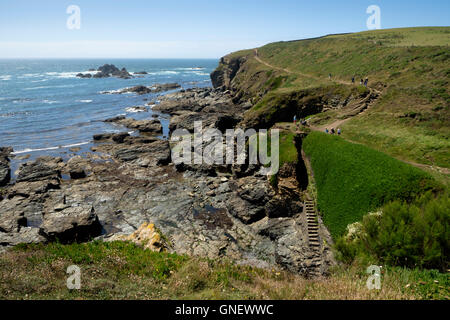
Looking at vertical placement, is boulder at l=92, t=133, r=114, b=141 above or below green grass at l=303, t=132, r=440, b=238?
above

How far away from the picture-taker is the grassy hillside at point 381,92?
26.5 meters

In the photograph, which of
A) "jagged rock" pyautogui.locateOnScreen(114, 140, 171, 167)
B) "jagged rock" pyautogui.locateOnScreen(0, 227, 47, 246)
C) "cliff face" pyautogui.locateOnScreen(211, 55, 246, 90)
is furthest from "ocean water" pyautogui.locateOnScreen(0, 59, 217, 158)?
"cliff face" pyautogui.locateOnScreen(211, 55, 246, 90)

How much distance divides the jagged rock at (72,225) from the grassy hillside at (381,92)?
93.2 feet

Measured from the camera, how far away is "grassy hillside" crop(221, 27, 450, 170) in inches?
1043

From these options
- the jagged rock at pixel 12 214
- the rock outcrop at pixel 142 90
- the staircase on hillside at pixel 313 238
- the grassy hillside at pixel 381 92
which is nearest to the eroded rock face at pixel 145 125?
the grassy hillside at pixel 381 92

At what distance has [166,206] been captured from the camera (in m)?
29.8

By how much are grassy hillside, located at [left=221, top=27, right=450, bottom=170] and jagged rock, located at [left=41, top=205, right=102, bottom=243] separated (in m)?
28.4

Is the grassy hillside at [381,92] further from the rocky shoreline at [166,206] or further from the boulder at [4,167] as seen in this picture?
the boulder at [4,167]

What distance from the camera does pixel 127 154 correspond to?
4291cm

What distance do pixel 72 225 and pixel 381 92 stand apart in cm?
4459

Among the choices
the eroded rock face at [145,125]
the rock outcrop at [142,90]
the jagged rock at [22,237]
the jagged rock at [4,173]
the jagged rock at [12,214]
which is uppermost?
the rock outcrop at [142,90]

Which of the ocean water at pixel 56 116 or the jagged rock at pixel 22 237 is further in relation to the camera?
the ocean water at pixel 56 116

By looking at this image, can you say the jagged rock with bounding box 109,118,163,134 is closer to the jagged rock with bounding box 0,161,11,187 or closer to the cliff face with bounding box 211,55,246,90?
the jagged rock with bounding box 0,161,11,187

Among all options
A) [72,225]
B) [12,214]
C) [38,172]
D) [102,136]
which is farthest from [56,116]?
[72,225]
